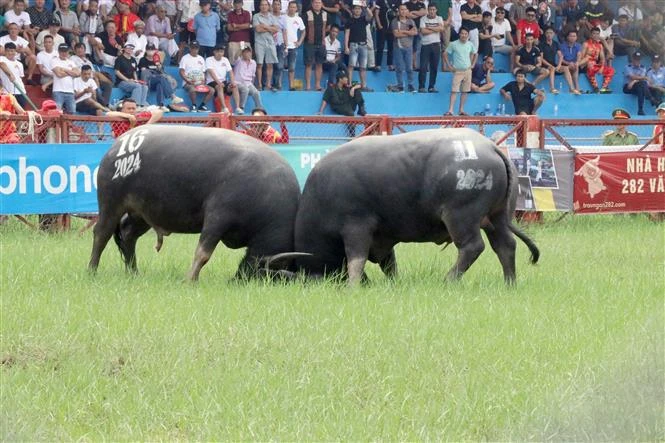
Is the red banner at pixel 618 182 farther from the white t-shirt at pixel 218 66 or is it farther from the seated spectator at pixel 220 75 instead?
the white t-shirt at pixel 218 66

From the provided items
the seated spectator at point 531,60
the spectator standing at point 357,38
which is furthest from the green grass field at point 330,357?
the seated spectator at point 531,60

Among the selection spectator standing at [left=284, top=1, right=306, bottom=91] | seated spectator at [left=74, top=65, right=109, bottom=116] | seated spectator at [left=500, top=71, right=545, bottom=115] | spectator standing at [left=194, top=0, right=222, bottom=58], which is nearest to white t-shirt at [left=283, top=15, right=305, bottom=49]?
spectator standing at [left=284, top=1, right=306, bottom=91]

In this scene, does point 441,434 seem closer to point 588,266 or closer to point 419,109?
point 588,266

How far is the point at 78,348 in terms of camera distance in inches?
318

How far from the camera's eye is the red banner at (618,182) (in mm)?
17969

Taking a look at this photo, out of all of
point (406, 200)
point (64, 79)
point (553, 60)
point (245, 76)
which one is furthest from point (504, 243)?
point (553, 60)

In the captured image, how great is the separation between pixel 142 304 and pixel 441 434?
3.86m

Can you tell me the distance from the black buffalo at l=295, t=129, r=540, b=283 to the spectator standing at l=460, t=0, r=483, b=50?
54.9 ft

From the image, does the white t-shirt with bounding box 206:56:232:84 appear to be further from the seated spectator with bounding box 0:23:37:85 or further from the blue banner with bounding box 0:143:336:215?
the blue banner with bounding box 0:143:336:215

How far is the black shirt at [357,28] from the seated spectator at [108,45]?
4.98m

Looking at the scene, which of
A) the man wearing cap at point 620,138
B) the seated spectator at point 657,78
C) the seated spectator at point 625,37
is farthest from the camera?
the seated spectator at point 625,37

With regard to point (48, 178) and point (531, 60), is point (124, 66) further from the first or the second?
point (531, 60)

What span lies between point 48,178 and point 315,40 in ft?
35.6

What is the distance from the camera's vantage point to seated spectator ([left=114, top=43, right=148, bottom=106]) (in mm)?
22391
